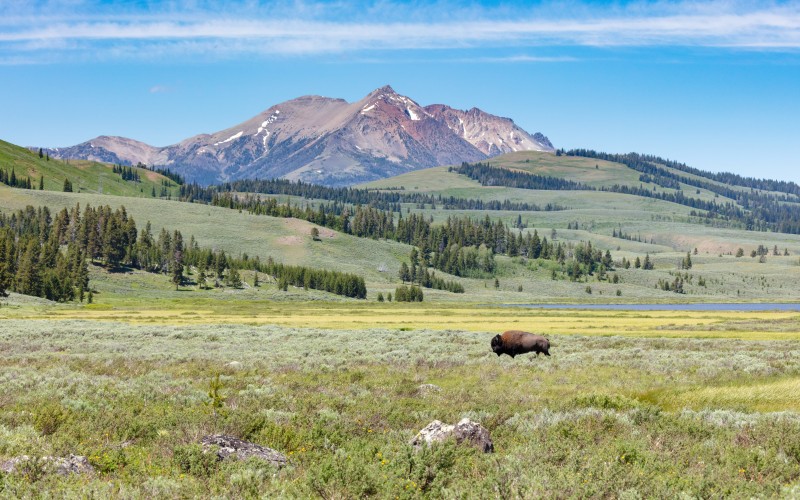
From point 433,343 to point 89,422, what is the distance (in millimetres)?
26135

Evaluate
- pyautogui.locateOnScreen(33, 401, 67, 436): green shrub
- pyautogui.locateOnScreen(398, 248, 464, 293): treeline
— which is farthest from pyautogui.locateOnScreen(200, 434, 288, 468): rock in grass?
pyautogui.locateOnScreen(398, 248, 464, 293): treeline

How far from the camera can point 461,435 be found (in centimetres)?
1296

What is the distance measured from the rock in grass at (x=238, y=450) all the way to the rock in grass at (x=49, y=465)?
6.35 feet

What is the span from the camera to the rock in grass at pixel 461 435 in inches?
505

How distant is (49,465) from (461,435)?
722cm

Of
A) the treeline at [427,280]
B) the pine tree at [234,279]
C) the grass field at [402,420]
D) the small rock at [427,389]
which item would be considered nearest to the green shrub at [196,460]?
the grass field at [402,420]

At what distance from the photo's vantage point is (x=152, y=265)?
169000 millimetres

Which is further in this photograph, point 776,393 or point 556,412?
point 776,393

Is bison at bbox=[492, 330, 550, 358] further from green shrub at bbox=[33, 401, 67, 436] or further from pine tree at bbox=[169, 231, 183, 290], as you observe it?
pine tree at bbox=[169, 231, 183, 290]

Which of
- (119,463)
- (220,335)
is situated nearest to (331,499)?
(119,463)

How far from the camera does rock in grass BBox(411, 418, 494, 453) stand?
42.1 ft

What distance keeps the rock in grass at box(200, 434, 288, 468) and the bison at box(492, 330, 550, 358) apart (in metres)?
22.8

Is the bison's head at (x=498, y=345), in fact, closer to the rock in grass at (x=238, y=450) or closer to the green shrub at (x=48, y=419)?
the rock in grass at (x=238, y=450)

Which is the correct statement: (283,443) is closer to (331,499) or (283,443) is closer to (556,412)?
(331,499)
